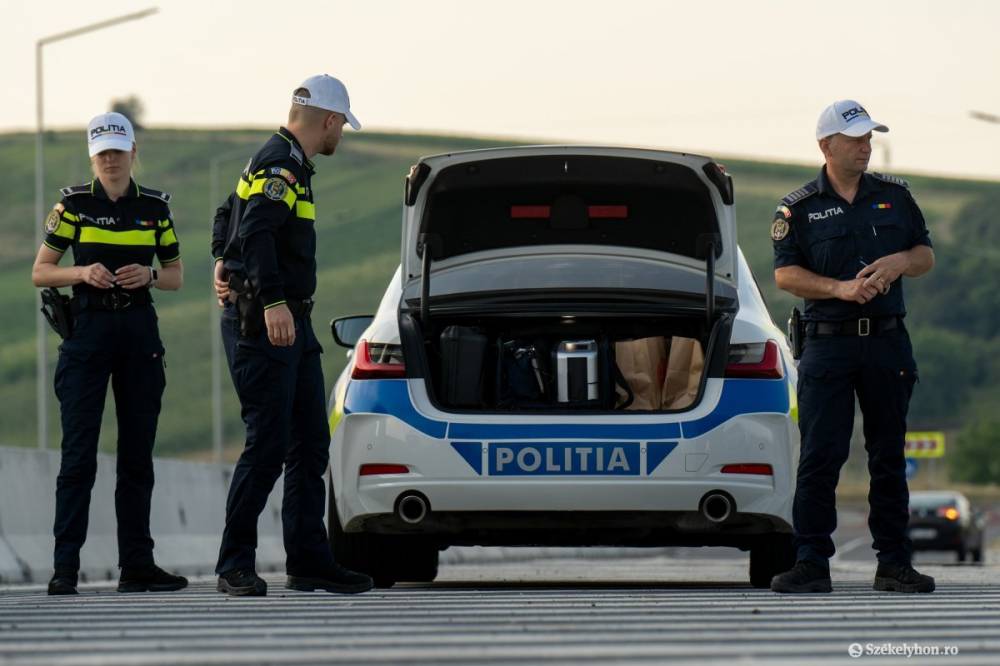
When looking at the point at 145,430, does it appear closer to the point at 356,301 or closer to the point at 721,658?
the point at 721,658

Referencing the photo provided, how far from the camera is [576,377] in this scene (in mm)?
9805

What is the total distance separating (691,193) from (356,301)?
92.3 metres

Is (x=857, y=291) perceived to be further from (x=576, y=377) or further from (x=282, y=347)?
(x=282, y=347)

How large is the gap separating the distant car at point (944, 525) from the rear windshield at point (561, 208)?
29681 millimetres

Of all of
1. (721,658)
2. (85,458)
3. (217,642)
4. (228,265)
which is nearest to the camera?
(721,658)

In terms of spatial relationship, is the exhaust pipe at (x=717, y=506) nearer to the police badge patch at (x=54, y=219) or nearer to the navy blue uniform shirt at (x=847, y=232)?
the navy blue uniform shirt at (x=847, y=232)

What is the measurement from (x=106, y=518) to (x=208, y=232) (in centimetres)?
10544

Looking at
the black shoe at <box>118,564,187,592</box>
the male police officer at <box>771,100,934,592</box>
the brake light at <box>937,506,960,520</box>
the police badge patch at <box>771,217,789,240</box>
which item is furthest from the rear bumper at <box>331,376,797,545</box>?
the brake light at <box>937,506,960,520</box>

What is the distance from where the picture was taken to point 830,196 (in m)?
9.59

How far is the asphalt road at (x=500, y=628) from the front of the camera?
5.73m

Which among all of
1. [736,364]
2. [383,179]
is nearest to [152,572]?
[736,364]

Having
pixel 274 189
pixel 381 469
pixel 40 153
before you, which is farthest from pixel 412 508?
pixel 40 153

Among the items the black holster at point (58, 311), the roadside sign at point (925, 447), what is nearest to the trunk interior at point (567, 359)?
the black holster at point (58, 311)

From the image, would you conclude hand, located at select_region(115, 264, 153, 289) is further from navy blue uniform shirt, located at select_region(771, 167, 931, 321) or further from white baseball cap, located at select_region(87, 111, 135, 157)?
navy blue uniform shirt, located at select_region(771, 167, 931, 321)
